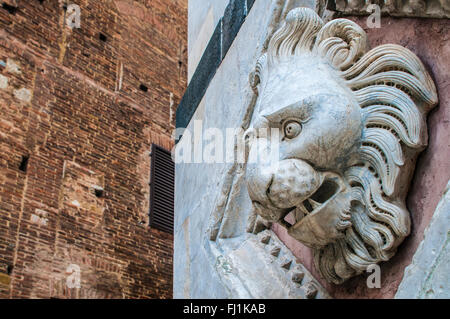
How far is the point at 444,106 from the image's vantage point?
1.62m

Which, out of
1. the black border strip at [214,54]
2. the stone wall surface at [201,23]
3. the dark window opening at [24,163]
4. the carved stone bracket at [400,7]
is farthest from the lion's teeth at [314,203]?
the dark window opening at [24,163]

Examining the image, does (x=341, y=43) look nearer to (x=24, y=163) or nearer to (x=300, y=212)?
(x=300, y=212)

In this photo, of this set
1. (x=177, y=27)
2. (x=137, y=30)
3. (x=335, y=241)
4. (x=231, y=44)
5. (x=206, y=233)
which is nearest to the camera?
(x=335, y=241)

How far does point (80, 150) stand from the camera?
9.27 meters

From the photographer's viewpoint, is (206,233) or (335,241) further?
(206,233)

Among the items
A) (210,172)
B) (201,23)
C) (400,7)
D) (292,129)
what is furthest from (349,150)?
(201,23)

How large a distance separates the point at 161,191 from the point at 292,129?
8.71 meters

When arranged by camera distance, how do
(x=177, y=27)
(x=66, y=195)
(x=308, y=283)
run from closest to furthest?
(x=308, y=283)
(x=66, y=195)
(x=177, y=27)

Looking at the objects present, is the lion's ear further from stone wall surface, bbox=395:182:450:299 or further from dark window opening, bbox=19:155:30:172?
dark window opening, bbox=19:155:30:172

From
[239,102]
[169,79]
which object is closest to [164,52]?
[169,79]

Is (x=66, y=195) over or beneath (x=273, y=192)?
over

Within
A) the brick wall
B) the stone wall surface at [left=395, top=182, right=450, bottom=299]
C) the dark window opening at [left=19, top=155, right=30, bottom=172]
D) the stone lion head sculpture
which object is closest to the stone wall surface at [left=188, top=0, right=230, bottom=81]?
the stone lion head sculpture

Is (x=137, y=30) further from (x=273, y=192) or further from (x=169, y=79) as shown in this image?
(x=273, y=192)
